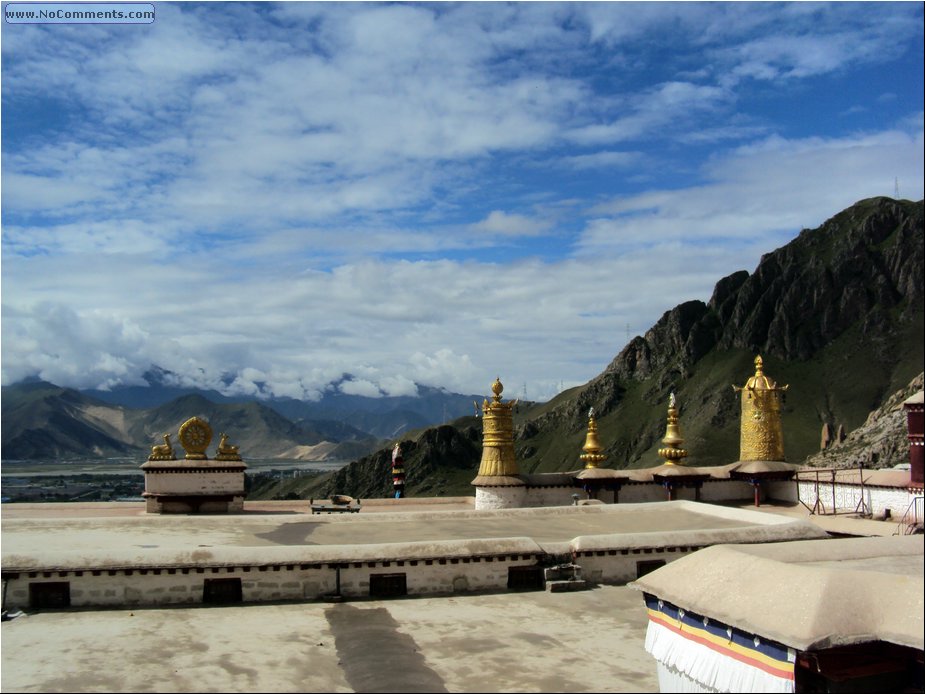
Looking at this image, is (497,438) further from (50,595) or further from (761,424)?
(50,595)

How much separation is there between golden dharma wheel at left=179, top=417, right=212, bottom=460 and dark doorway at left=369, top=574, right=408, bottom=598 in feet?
40.6

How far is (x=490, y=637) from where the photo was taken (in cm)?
1321

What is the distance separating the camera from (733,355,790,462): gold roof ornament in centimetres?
2906

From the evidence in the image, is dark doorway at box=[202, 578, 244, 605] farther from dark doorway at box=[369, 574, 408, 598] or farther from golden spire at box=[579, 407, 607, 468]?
golden spire at box=[579, 407, 607, 468]

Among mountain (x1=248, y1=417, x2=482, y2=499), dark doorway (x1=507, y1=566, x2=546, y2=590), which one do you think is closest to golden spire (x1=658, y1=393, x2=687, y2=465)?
dark doorway (x1=507, y1=566, x2=546, y2=590)

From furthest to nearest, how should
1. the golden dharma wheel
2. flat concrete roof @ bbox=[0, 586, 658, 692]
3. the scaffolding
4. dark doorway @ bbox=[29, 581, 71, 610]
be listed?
the golden dharma wheel → the scaffolding → dark doorway @ bbox=[29, 581, 71, 610] → flat concrete roof @ bbox=[0, 586, 658, 692]

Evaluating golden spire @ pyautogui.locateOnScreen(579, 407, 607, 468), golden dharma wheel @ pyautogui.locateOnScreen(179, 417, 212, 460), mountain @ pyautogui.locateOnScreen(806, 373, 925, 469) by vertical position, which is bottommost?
mountain @ pyautogui.locateOnScreen(806, 373, 925, 469)

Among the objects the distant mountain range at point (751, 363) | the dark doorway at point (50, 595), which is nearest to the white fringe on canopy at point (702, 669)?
the dark doorway at point (50, 595)

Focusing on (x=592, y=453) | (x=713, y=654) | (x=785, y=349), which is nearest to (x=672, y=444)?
(x=592, y=453)

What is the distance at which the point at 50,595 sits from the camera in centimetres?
1510

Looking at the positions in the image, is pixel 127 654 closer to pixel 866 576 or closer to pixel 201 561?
pixel 201 561

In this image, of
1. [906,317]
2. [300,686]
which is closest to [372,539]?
[300,686]

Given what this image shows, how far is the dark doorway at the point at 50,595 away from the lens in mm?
15055

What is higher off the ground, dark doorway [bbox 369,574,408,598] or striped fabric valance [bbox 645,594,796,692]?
striped fabric valance [bbox 645,594,796,692]
